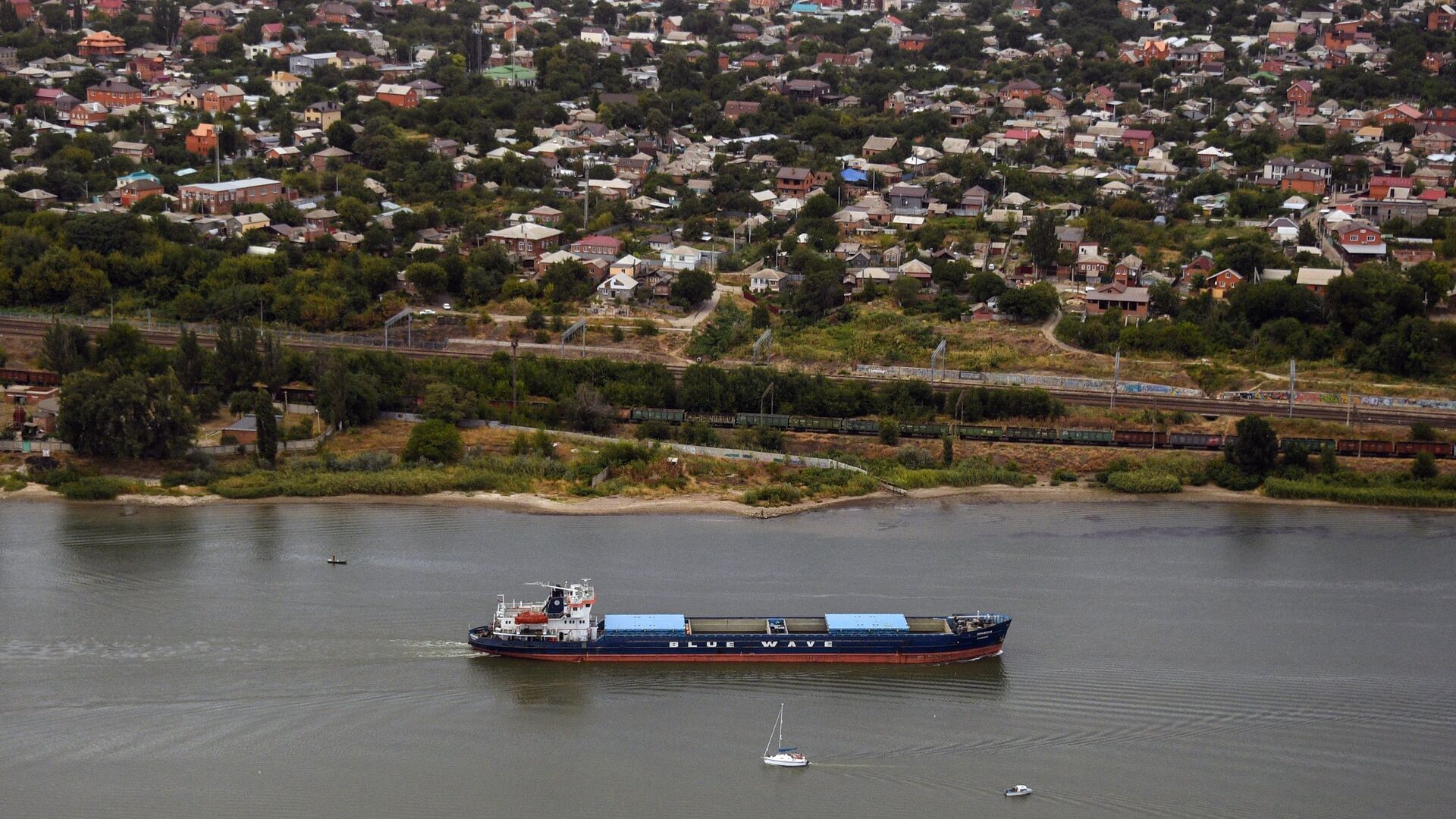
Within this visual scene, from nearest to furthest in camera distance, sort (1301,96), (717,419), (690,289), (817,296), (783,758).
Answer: (783,758) → (717,419) → (817,296) → (690,289) → (1301,96)

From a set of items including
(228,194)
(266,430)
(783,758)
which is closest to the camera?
(783,758)

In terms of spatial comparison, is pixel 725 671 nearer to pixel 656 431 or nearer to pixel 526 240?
pixel 656 431

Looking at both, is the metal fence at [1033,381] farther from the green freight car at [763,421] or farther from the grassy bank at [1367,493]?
the grassy bank at [1367,493]

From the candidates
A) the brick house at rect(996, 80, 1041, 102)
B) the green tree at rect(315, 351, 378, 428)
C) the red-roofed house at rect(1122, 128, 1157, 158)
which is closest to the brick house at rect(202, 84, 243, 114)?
the brick house at rect(996, 80, 1041, 102)

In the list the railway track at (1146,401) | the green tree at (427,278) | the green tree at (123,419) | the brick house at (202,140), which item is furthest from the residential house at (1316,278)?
the brick house at (202,140)

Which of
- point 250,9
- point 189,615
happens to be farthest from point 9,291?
point 250,9

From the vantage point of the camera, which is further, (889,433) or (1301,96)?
(1301,96)

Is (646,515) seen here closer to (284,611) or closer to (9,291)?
(284,611)

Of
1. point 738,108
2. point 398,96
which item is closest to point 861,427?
point 738,108

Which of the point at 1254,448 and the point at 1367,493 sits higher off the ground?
the point at 1254,448
